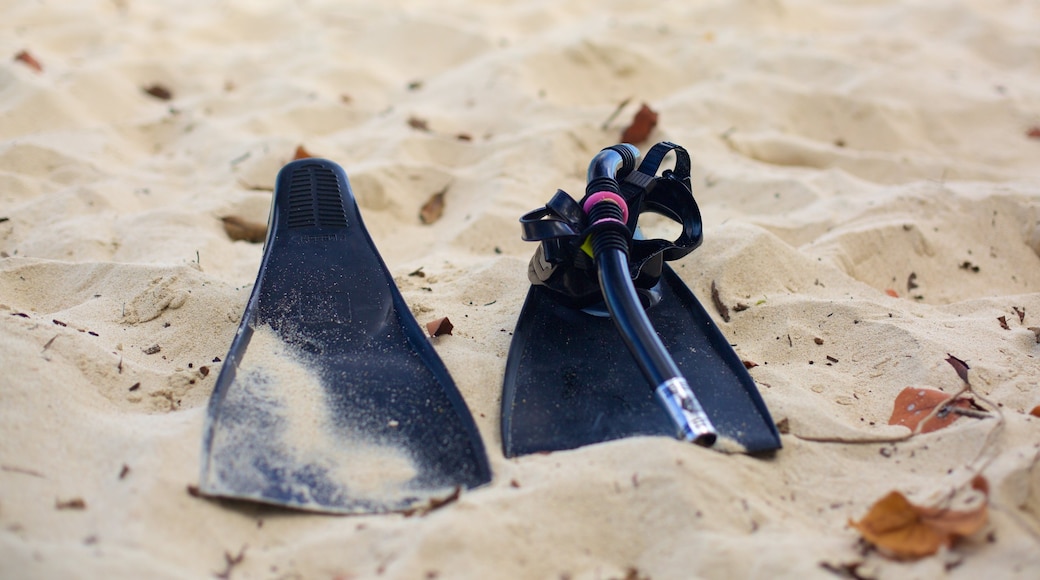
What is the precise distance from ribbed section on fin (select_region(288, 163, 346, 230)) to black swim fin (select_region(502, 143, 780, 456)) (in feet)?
1.59

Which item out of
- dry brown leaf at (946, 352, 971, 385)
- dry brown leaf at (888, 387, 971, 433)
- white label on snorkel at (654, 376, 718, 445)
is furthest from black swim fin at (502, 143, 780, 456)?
dry brown leaf at (946, 352, 971, 385)

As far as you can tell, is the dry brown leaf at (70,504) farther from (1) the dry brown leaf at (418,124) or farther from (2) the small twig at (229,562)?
(1) the dry brown leaf at (418,124)

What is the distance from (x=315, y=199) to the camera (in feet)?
5.81

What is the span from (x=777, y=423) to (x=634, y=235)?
477mm

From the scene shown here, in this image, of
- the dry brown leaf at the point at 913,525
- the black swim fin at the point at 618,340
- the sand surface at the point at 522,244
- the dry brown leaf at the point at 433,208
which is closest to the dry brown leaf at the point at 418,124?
the sand surface at the point at 522,244

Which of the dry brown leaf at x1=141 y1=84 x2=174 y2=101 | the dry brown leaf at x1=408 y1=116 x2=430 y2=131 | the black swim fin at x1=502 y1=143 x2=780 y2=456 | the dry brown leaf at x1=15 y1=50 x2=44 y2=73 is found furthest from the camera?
the dry brown leaf at x1=141 y1=84 x2=174 y2=101

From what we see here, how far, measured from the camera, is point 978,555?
98 centimetres

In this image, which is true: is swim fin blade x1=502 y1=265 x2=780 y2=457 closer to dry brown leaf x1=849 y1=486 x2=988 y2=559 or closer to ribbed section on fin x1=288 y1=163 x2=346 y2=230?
dry brown leaf x1=849 y1=486 x2=988 y2=559

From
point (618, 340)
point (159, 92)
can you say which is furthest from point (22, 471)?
point (159, 92)

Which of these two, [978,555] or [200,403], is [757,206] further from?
[200,403]

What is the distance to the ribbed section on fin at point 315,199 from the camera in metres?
1.73

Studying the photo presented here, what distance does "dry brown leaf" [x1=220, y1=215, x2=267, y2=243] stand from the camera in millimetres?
2150

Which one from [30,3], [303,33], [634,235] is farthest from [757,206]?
[30,3]

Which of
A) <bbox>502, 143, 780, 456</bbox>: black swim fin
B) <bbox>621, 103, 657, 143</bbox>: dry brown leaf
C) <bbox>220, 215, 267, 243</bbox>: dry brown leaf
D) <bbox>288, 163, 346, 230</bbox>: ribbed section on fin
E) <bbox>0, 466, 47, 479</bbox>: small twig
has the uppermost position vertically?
<bbox>502, 143, 780, 456</bbox>: black swim fin
